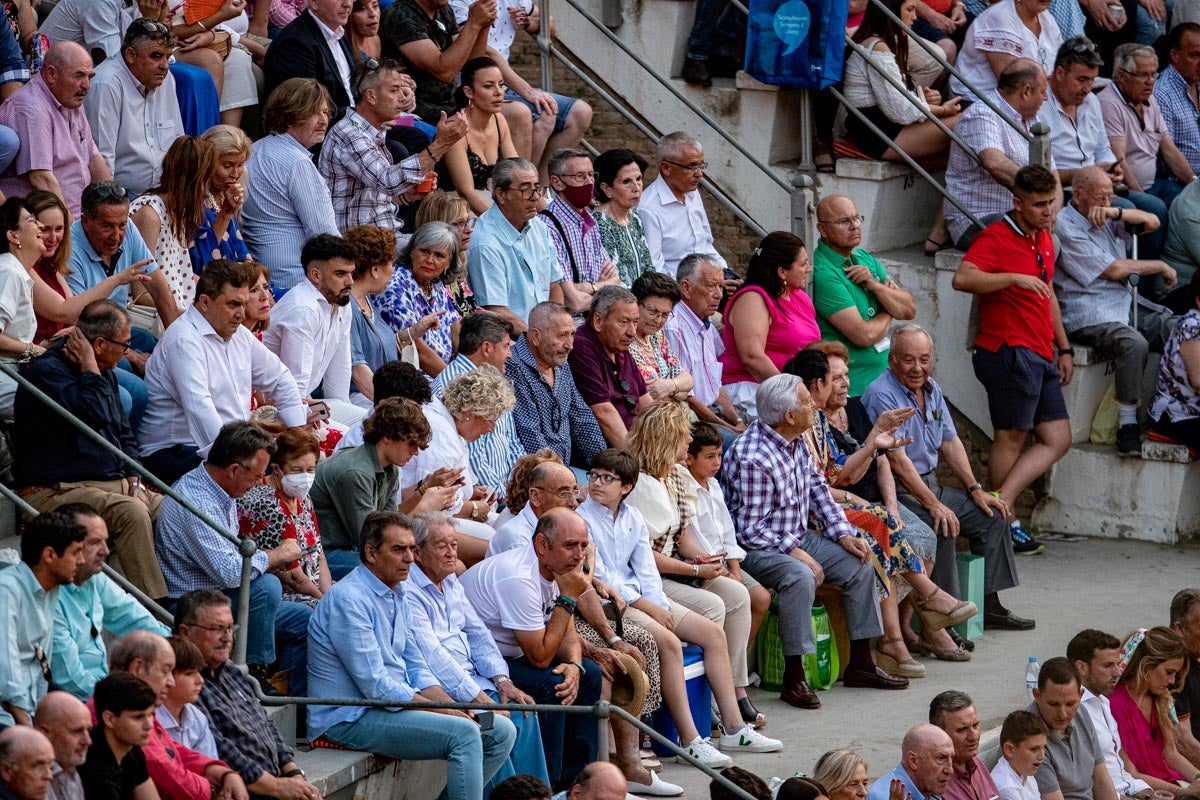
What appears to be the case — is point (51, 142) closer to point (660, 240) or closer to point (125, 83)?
point (125, 83)

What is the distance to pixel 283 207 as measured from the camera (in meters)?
10.2

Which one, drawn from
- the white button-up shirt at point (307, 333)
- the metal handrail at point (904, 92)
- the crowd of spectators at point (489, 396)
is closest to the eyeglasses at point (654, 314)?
the crowd of spectators at point (489, 396)

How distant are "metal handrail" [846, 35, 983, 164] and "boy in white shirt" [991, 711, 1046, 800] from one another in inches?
175

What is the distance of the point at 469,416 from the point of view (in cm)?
925

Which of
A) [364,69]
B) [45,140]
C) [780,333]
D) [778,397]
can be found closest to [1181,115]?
[780,333]

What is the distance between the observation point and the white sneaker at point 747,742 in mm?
9156

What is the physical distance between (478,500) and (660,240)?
2.93m

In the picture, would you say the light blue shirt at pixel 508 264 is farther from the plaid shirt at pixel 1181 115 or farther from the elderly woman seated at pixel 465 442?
the plaid shirt at pixel 1181 115

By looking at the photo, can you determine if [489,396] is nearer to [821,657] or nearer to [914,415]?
[821,657]

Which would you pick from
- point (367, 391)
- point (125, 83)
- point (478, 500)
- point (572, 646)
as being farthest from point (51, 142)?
point (572, 646)

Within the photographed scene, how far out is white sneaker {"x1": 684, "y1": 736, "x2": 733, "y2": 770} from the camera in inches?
351

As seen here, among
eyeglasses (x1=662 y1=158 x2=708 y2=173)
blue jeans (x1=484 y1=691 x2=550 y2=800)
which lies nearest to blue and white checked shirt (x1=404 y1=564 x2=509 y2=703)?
blue jeans (x1=484 y1=691 x2=550 y2=800)

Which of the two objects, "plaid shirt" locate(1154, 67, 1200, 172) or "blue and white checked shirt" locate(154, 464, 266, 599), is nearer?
"blue and white checked shirt" locate(154, 464, 266, 599)

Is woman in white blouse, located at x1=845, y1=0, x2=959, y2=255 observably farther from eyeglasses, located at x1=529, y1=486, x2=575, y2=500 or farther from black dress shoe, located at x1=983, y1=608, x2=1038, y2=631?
eyeglasses, located at x1=529, y1=486, x2=575, y2=500
